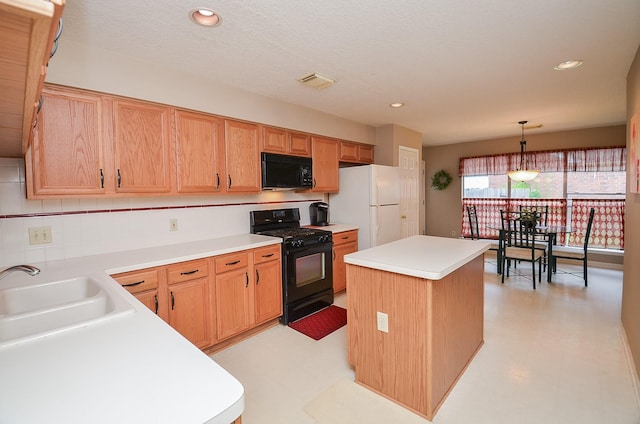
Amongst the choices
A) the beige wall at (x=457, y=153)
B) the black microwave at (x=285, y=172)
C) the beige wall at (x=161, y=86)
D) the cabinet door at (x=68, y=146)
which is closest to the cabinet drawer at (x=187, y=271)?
the cabinet door at (x=68, y=146)

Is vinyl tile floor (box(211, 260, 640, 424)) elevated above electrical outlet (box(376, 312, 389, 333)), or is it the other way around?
electrical outlet (box(376, 312, 389, 333))

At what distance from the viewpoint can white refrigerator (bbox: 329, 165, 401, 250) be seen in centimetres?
396

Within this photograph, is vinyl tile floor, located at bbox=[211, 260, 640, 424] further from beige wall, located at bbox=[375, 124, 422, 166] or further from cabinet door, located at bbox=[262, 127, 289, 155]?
beige wall, located at bbox=[375, 124, 422, 166]

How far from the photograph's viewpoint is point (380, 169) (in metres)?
4.07

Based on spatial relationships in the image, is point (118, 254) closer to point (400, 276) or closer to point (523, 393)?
point (400, 276)

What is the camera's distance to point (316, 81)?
9.26 ft

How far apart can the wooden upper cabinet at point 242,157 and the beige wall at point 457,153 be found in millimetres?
4550

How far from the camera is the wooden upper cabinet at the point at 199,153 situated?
2.58 metres

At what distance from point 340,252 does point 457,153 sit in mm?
4429

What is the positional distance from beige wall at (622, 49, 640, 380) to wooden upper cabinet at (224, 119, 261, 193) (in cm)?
308

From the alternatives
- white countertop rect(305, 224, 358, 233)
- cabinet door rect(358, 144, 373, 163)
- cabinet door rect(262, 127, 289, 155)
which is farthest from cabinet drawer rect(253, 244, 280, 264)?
cabinet door rect(358, 144, 373, 163)

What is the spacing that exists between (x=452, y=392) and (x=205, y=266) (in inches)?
78.7

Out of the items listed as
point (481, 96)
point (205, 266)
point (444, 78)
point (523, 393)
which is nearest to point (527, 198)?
point (481, 96)

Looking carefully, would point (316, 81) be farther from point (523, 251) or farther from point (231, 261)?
point (523, 251)
